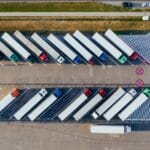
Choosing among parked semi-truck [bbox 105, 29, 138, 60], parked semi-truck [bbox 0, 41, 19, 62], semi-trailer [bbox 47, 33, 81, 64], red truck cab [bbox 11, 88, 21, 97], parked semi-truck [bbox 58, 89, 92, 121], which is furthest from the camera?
parked semi-truck [bbox 0, 41, 19, 62]

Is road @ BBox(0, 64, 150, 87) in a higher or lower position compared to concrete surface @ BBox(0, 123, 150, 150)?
higher

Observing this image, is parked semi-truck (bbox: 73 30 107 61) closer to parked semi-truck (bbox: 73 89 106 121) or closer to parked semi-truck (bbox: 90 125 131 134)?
parked semi-truck (bbox: 73 89 106 121)

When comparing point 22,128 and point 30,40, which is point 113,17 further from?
point 22,128

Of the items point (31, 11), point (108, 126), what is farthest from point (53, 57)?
point (108, 126)

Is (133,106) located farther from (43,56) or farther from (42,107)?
(43,56)

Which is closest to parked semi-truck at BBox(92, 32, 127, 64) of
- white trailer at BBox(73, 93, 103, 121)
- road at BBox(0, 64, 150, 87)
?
road at BBox(0, 64, 150, 87)

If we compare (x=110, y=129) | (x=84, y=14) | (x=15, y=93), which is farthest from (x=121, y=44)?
(x=15, y=93)

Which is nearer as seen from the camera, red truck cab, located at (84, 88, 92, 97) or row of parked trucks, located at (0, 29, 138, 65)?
red truck cab, located at (84, 88, 92, 97)

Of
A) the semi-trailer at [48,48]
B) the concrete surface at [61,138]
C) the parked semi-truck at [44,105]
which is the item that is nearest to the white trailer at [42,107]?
the parked semi-truck at [44,105]
